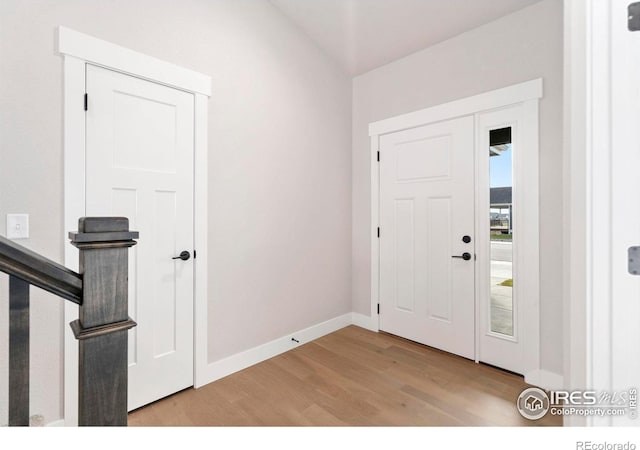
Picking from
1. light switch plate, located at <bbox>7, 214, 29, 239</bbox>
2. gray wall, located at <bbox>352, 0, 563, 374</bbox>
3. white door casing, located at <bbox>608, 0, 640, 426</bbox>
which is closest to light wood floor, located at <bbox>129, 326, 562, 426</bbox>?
gray wall, located at <bbox>352, 0, 563, 374</bbox>

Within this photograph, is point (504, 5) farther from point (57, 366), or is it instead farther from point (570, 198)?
point (57, 366)

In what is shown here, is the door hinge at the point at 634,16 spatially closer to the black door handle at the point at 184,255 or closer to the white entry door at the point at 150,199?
the white entry door at the point at 150,199

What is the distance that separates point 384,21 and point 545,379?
10.4ft

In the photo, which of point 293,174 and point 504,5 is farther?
point 293,174

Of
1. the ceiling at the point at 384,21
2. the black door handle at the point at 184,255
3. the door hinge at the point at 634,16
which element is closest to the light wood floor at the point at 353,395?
the black door handle at the point at 184,255

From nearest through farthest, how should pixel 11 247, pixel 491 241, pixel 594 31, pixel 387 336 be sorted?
pixel 11 247 → pixel 594 31 → pixel 491 241 → pixel 387 336

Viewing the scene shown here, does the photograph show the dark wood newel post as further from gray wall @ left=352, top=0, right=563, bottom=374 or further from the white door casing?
gray wall @ left=352, top=0, right=563, bottom=374

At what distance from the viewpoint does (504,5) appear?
93.7 inches

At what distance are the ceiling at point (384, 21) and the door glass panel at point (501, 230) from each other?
96cm

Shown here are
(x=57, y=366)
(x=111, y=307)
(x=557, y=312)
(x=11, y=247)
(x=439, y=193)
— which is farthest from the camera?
(x=439, y=193)

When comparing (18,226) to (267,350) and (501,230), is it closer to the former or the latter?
(267,350)

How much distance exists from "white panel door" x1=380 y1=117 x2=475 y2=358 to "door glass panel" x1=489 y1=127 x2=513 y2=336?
0.53ft

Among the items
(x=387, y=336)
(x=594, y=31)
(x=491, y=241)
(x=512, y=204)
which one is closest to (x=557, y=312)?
(x=491, y=241)

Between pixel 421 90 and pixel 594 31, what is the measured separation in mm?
1952
